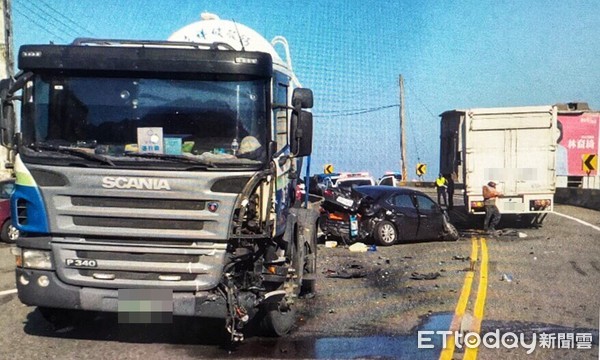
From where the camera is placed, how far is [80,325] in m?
7.89

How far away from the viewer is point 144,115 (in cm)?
677

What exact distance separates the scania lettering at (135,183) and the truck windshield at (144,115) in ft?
1.27

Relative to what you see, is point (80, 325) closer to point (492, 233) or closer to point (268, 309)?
point (268, 309)

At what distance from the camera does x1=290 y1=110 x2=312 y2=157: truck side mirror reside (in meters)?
7.23

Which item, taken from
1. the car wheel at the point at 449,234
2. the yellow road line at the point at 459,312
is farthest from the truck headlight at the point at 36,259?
the car wheel at the point at 449,234

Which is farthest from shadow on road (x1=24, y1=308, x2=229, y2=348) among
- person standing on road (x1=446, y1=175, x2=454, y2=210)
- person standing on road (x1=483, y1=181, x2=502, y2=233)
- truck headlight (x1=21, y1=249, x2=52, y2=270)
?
person standing on road (x1=446, y1=175, x2=454, y2=210)

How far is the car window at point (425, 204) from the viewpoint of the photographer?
17.7m

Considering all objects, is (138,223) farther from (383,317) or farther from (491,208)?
(491,208)

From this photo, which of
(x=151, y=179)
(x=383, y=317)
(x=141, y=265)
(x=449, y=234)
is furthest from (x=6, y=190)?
(x=151, y=179)

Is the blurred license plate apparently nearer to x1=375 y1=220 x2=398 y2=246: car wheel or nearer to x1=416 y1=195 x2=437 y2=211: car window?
x1=375 y1=220 x2=398 y2=246: car wheel

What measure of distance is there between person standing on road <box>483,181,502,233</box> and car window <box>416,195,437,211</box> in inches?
105

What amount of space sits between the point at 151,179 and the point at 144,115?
72cm

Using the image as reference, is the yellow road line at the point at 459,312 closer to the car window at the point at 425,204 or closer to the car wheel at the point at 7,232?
the car window at the point at 425,204

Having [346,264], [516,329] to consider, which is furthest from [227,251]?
[346,264]
